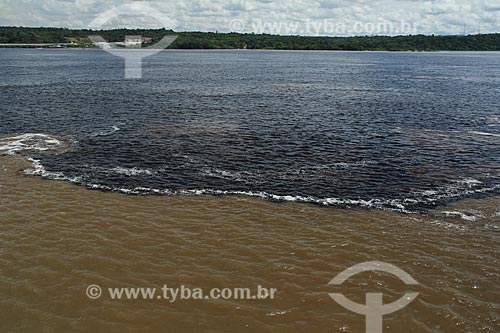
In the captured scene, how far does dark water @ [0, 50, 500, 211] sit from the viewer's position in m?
27.5

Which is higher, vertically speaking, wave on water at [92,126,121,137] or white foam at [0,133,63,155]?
wave on water at [92,126,121,137]

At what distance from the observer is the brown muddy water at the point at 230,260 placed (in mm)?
14688

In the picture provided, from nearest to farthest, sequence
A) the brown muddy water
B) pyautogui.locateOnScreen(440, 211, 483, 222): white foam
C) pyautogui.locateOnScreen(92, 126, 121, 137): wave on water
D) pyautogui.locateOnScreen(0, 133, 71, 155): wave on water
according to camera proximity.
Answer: the brown muddy water < pyautogui.locateOnScreen(440, 211, 483, 222): white foam < pyautogui.locateOnScreen(0, 133, 71, 155): wave on water < pyautogui.locateOnScreen(92, 126, 121, 137): wave on water

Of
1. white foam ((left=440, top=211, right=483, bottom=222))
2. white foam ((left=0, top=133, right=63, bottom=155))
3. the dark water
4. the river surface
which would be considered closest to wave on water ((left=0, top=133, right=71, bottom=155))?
white foam ((left=0, top=133, right=63, bottom=155))

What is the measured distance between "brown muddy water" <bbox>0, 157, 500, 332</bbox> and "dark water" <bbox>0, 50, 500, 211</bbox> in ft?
9.08

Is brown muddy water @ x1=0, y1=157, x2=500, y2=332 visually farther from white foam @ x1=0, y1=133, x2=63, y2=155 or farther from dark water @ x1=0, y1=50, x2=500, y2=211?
white foam @ x1=0, y1=133, x2=63, y2=155

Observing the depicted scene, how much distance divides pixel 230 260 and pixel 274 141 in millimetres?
21977

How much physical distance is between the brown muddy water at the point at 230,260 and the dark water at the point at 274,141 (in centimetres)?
277

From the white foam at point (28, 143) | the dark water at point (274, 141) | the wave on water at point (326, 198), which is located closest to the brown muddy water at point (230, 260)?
the wave on water at point (326, 198)

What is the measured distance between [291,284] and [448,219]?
11031 mm

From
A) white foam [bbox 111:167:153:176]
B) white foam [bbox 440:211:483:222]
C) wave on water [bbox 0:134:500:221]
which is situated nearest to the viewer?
white foam [bbox 440:211:483:222]

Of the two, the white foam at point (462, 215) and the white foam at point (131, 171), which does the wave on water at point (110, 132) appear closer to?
the white foam at point (131, 171)

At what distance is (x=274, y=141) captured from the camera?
39.1m

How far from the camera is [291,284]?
1662cm
